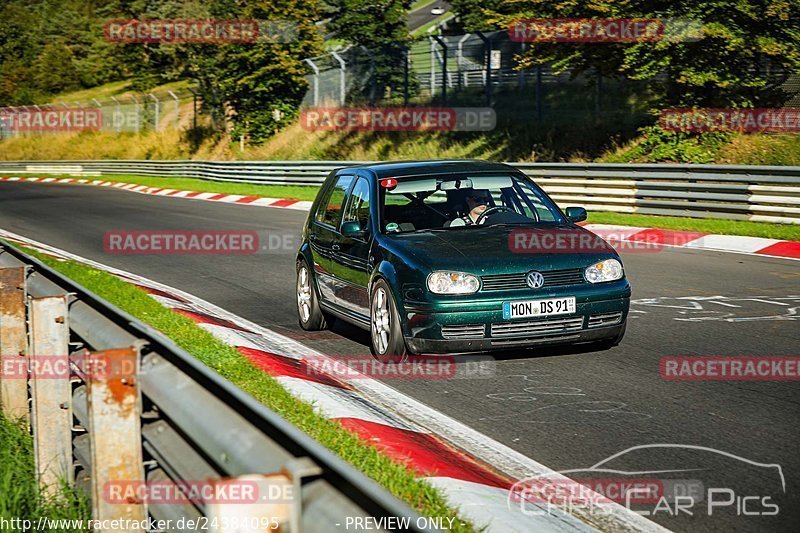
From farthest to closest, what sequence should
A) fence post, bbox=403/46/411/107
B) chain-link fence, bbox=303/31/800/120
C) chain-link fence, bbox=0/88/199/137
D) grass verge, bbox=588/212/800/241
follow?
chain-link fence, bbox=0/88/199/137 < fence post, bbox=403/46/411/107 < chain-link fence, bbox=303/31/800/120 < grass verge, bbox=588/212/800/241

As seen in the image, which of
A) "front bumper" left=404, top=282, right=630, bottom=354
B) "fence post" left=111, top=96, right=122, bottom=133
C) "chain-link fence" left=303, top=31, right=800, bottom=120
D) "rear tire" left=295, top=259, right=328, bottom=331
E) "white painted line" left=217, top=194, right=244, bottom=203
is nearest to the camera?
"front bumper" left=404, top=282, right=630, bottom=354

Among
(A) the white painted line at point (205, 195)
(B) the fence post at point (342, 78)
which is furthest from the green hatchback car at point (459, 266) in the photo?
(B) the fence post at point (342, 78)

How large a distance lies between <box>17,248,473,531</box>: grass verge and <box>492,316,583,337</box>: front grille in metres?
1.72

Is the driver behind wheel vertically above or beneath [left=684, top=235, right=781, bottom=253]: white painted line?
above

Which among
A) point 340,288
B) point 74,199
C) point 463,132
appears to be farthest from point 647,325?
point 74,199

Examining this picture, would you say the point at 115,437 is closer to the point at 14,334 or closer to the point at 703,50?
the point at 14,334

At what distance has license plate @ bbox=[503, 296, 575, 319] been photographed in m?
7.75

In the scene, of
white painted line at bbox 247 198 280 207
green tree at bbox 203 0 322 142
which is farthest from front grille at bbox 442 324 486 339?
green tree at bbox 203 0 322 142

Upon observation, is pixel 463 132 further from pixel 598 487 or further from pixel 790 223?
pixel 598 487

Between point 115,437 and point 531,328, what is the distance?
4608 mm

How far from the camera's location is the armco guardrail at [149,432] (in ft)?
7.39

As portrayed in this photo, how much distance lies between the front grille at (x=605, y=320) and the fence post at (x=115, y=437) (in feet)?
16.1

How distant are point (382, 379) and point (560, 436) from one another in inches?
81.2

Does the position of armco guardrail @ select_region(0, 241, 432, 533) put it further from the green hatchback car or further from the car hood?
the car hood
